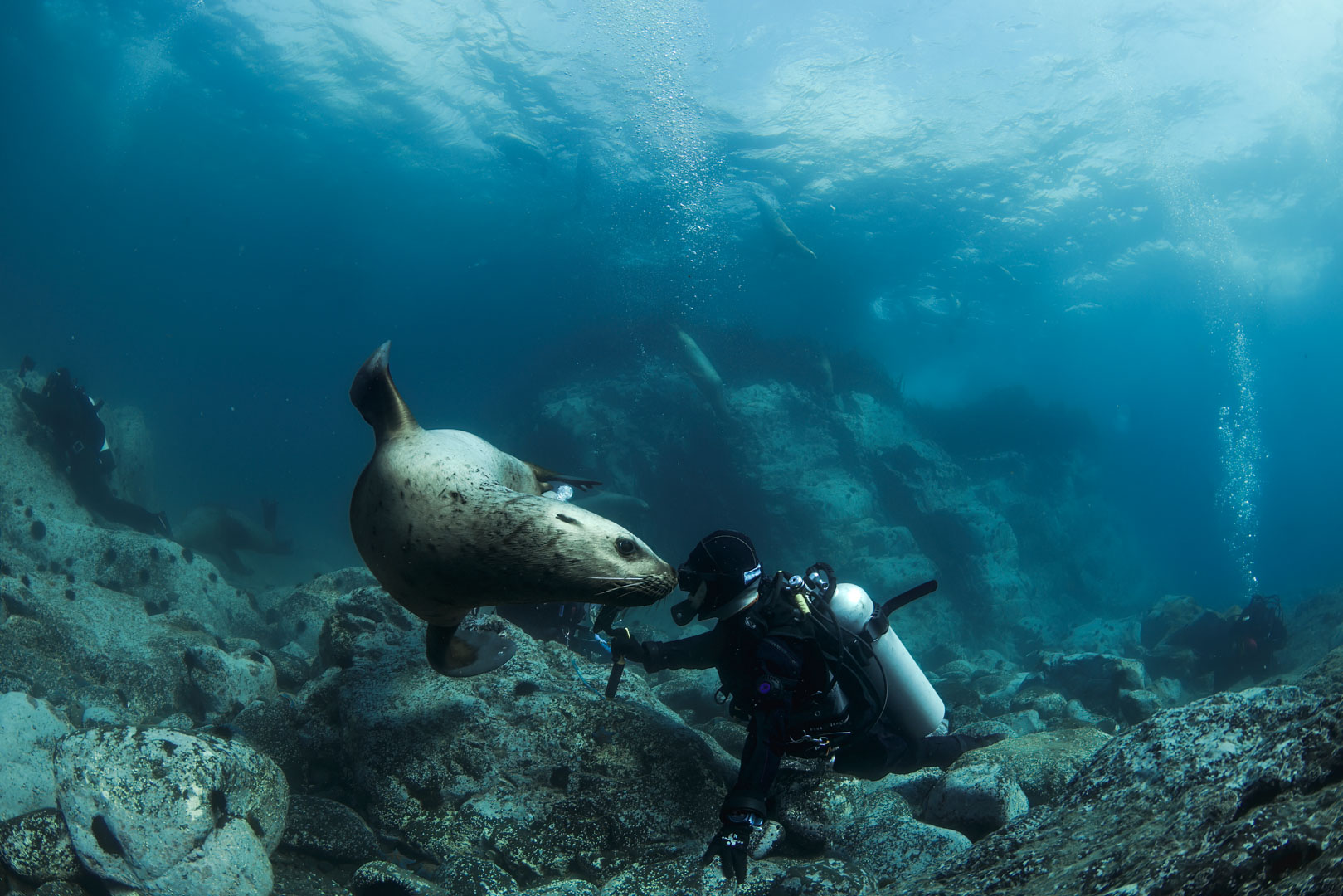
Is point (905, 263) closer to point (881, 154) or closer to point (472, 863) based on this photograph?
point (881, 154)

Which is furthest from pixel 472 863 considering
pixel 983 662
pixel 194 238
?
pixel 194 238

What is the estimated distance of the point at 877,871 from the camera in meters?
3.36

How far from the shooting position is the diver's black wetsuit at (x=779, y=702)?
11.0ft

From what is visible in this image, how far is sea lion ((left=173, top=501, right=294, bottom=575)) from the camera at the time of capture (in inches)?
757

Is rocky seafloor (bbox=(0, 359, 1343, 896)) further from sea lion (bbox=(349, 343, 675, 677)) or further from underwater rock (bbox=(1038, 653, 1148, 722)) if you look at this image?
underwater rock (bbox=(1038, 653, 1148, 722))

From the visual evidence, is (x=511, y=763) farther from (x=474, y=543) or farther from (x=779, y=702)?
(x=474, y=543)

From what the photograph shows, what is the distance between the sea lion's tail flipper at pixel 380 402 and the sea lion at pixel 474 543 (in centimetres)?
28

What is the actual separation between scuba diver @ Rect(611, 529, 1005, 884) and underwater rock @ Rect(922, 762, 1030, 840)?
1.39ft

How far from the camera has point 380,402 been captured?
3.26 m

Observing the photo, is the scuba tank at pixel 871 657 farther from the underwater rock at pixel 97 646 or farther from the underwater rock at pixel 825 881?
the underwater rock at pixel 97 646

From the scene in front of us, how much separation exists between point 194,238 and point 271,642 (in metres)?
69.5

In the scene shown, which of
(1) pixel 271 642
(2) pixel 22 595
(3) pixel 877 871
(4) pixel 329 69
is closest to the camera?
(3) pixel 877 871

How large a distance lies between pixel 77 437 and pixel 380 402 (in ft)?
52.8

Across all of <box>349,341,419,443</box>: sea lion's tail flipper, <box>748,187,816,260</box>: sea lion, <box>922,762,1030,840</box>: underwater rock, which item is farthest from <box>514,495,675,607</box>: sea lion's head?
<box>748,187,816,260</box>: sea lion
